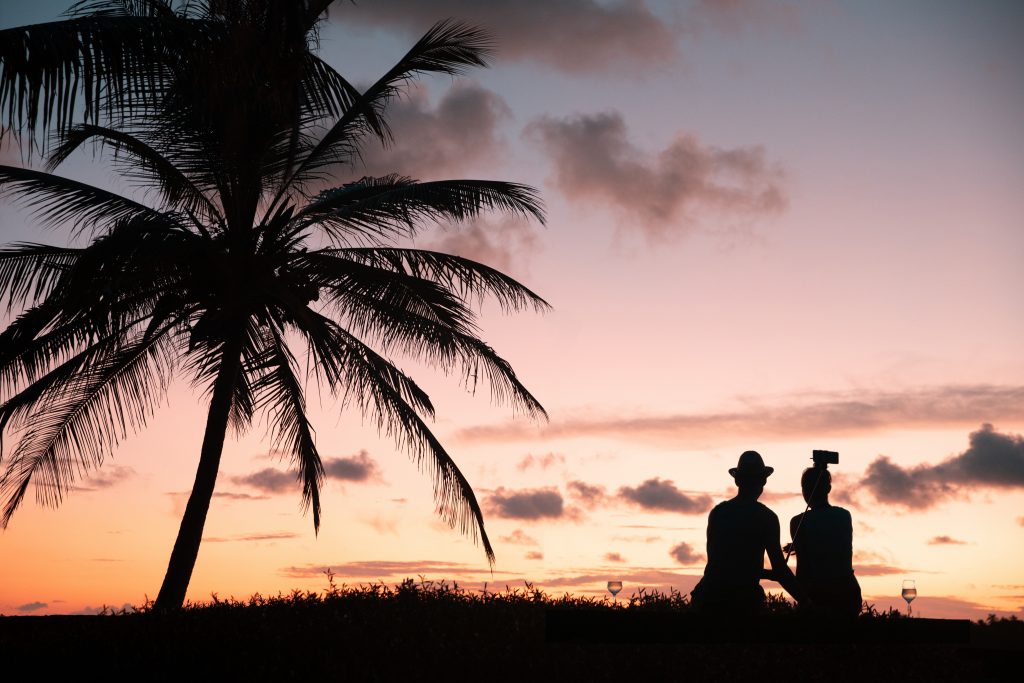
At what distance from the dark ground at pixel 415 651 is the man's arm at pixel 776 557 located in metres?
1.11

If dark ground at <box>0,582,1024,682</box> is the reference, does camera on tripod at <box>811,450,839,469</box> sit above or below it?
above

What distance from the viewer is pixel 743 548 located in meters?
8.02

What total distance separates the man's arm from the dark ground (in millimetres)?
1109

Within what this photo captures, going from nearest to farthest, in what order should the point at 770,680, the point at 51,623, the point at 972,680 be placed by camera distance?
the point at 770,680 → the point at 972,680 → the point at 51,623

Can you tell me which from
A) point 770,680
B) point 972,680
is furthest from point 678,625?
point 972,680

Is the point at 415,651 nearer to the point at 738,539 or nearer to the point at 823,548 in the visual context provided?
the point at 738,539

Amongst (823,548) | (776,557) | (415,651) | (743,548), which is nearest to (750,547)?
(743,548)

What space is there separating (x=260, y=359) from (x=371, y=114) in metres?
4.33

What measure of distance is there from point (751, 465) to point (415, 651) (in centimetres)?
402

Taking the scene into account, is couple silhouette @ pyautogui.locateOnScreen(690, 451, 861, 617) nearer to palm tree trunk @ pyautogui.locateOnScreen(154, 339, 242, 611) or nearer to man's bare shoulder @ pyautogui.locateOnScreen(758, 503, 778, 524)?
man's bare shoulder @ pyautogui.locateOnScreen(758, 503, 778, 524)

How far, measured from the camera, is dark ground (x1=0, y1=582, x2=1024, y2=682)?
9880 millimetres

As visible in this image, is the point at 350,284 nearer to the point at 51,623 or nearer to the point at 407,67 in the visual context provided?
the point at 407,67

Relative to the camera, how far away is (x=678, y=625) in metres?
7.29

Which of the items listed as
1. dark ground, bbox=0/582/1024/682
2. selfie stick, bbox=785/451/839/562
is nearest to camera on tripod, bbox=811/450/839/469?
selfie stick, bbox=785/451/839/562
